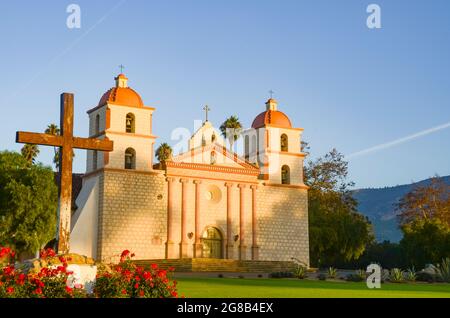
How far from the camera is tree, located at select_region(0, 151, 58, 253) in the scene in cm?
4078

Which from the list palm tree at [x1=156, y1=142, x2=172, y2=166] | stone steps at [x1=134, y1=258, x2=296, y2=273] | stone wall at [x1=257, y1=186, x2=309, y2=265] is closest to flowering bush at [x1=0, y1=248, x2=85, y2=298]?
stone steps at [x1=134, y1=258, x2=296, y2=273]

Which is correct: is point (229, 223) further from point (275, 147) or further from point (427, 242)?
point (427, 242)

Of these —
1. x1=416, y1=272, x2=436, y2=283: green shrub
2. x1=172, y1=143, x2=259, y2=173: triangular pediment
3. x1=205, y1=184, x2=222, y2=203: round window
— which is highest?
x1=172, y1=143, x2=259, y2=173: triangular pediment

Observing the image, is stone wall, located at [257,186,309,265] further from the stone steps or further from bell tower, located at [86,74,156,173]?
bell tower, located at [86,74,156,173]

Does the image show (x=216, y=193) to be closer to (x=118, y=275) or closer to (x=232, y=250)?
(x=232, y=250)

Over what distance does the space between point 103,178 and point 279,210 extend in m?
12.8

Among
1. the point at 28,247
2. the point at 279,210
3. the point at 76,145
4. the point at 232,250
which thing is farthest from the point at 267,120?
the point at 76,145

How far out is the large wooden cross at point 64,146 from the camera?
57.4 feet

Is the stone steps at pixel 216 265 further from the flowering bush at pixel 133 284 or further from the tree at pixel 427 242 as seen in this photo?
the flowering bush at pixel 133 284

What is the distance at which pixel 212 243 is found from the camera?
47562mm

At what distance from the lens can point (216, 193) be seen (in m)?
48.2

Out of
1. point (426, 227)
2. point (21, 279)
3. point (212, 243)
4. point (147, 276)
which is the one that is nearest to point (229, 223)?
point (212, 243)

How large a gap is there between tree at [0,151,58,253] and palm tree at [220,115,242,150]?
24526 mm

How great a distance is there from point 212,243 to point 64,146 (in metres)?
30.1
